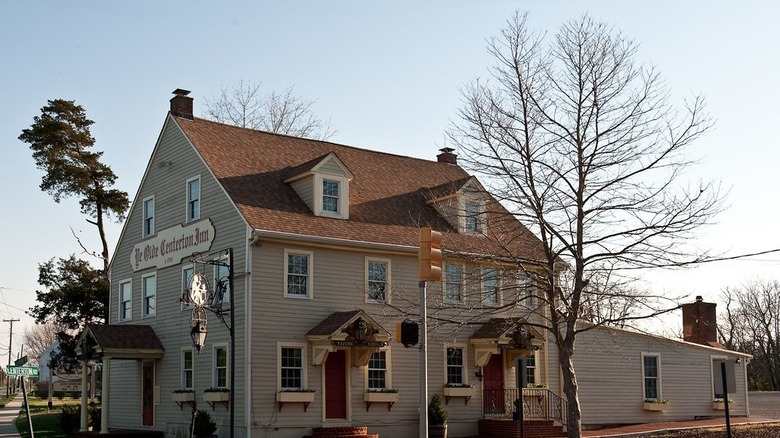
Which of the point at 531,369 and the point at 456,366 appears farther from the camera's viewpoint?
the point at 531,369

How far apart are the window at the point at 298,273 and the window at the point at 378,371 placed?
2.96 meters

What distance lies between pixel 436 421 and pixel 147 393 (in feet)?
33.1

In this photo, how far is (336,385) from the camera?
26969mm

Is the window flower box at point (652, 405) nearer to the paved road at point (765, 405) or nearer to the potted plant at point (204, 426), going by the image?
the paved road at point (765, 405)

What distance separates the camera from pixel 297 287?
26641 millimetres

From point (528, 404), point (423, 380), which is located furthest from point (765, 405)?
point (423, 380)

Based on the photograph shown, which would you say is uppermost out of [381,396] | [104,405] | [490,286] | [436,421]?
[490,286]

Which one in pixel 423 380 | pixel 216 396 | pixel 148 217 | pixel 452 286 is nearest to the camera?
pixel 423 380

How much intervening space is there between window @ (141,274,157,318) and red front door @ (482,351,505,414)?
11186 millimetres

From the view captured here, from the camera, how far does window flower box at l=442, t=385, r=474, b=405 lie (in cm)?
2875

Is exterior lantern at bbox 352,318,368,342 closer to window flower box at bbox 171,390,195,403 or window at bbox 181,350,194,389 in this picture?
window flower box at bbox 171,390,195,403

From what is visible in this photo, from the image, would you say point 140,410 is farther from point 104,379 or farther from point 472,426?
point 472,426

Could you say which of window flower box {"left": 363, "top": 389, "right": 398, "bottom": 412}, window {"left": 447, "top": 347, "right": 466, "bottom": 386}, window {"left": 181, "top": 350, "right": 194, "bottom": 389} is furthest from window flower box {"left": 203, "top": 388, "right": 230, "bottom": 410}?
window {"left": 447, "top": 347, "right": 466, "bottom": 386}

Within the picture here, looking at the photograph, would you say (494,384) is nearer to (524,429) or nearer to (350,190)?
(524,429)
